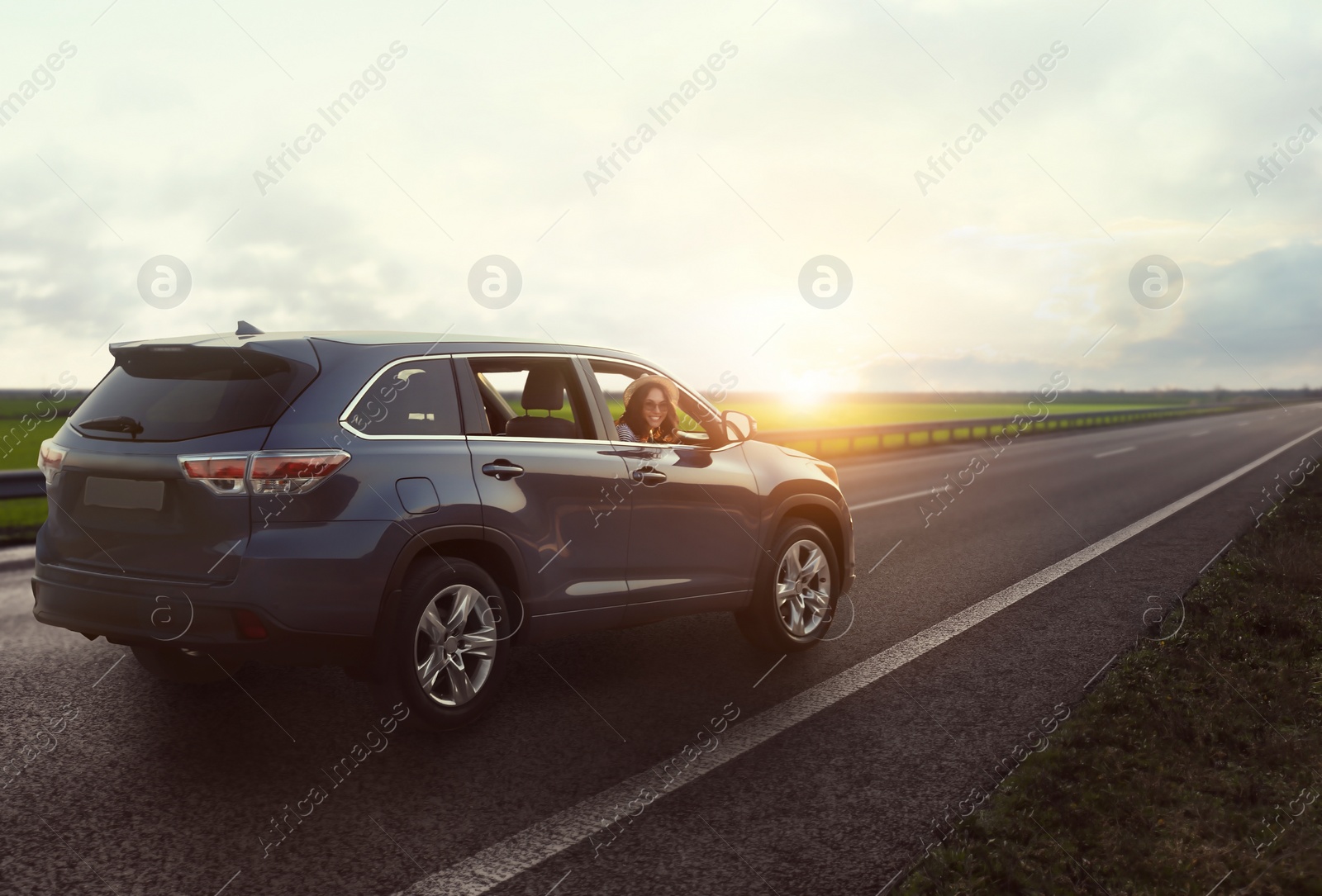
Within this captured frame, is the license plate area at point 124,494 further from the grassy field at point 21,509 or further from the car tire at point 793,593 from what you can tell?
the car tire at point 793,593

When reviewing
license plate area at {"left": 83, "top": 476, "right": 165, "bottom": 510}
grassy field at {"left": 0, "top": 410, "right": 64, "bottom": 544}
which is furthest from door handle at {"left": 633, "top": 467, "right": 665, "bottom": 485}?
grassy field at {"left": 0, "top": 410, "right": 64, "bottom": 544}

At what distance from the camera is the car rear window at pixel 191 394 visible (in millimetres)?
4410

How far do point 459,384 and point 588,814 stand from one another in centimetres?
210

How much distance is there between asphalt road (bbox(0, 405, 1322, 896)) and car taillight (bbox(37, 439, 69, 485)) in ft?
3.75

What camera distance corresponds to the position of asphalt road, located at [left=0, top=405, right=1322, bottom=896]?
348 centimetres

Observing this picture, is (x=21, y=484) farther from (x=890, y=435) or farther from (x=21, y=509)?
(x=890, y=435)

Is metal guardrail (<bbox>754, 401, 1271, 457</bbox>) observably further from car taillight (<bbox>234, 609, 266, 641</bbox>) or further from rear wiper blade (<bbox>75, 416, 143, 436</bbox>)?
car taillight (<bbox>234, 609, 266, 641</bbox>)

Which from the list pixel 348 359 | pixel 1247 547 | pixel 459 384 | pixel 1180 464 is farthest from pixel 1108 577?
pixel 1180 464

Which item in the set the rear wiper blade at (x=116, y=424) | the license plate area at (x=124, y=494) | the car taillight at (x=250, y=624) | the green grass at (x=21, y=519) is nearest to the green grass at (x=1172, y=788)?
the car taillight at (x=250, y=624)

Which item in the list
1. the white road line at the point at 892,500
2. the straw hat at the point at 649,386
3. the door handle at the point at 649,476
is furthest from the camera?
the white road line at the point at 892,500

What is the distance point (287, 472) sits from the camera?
167 inches

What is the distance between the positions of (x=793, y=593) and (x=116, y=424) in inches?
146

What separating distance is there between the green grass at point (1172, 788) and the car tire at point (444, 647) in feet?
6.96

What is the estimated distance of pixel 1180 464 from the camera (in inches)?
850
